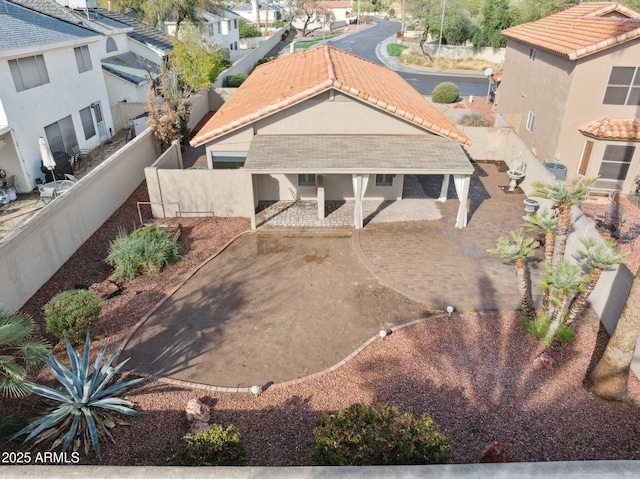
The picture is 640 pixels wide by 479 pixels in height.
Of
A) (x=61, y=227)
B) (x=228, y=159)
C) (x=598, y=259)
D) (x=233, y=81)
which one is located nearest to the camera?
(x=598, y=259)

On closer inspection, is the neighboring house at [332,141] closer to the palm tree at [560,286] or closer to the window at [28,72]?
the palm tree at [560,286]

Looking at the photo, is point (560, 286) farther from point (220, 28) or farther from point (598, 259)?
point (220, 28)

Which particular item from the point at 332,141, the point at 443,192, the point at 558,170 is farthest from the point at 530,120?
the point at 332,141

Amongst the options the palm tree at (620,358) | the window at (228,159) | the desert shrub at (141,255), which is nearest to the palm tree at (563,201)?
the palm tree at (620,358)

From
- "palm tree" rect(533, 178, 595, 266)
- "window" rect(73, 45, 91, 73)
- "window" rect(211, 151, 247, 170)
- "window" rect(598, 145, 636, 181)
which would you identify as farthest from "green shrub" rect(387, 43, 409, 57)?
"palm tree" rect(533, 178, 595, 266)

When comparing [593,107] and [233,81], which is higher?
[593,107]
